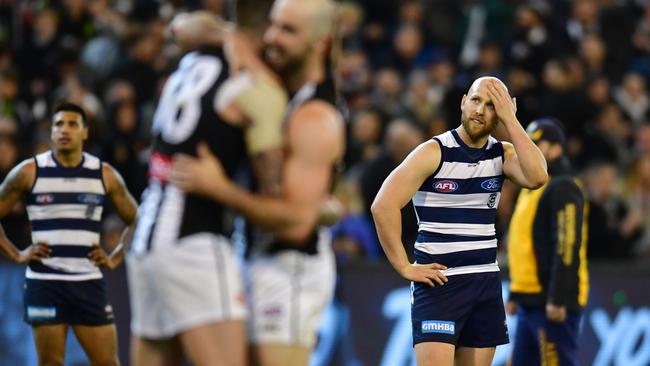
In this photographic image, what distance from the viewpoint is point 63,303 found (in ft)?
30.1

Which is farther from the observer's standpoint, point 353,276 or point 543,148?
point 353,276

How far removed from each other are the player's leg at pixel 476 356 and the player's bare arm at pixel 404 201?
1.47 ft

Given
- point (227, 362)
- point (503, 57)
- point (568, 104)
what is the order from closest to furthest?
point (227, 362), point (568, 104), point (503, 57)

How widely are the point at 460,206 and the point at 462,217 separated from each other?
69mm

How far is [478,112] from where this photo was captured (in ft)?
25.2

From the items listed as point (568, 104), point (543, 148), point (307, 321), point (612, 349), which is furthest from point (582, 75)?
point (307, 321)

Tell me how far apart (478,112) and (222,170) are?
8.21 ft

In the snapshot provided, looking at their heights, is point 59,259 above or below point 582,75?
below

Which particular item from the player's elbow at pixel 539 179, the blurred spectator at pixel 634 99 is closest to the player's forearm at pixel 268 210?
the player's elbow at pixel 539 179

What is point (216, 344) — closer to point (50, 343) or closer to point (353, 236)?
point (50, 343)

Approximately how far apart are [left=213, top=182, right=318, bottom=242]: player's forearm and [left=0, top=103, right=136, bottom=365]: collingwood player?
156 inches

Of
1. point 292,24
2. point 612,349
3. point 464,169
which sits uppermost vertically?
point 292,24

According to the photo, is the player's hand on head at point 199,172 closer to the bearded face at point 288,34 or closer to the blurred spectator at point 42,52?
the bearded face at point 288,34

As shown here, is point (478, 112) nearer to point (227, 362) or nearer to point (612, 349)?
point (227, 362)
